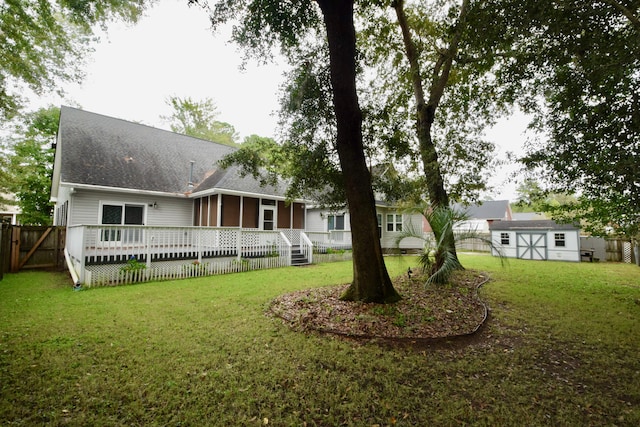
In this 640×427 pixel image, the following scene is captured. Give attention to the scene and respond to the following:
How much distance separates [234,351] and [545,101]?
8.53 meters

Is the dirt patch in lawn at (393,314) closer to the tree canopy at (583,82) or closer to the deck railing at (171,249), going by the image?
the tree canopy at (583,82)

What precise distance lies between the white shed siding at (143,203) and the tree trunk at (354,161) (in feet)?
37.9

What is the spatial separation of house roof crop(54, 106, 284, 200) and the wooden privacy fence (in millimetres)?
2302

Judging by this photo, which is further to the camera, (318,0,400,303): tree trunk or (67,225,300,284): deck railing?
(67,225,300,284): deck railing

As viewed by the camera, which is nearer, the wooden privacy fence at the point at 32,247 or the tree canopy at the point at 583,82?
the tree canopy at the point at 583,82

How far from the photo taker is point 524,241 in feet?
58.7

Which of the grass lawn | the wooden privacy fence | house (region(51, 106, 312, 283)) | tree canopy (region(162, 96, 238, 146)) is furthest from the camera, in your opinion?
tree canopy (region(162, 96, 238, 146))

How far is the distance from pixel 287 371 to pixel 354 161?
3.78m

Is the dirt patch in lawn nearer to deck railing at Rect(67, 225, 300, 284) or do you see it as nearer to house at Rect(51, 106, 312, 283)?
deck railing at Rect(67, 225, 300, 284)

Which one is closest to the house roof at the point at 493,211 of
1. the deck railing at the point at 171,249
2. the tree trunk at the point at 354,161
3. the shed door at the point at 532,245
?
the shed door at the point at 532,245

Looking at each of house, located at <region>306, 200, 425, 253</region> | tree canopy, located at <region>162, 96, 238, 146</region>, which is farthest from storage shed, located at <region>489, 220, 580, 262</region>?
tree canopy, located at <region>162, 96, 238, 146</region>

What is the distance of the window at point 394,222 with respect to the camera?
2017 centimetres

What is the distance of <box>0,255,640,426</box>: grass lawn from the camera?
241 cm

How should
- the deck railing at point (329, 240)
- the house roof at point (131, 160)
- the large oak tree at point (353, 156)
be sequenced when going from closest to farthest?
1. the large oak tree at point (353, 156)
2. the house roof at point (131, 160)
3. the deck railing at point (329, 240)
